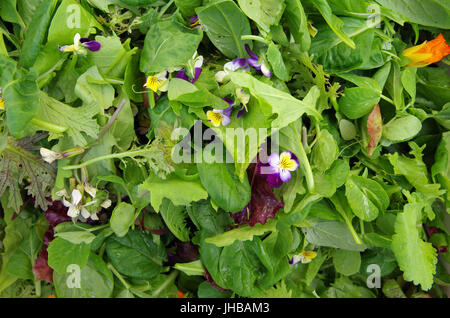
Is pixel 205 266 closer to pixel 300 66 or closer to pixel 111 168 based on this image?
pixel 111 168

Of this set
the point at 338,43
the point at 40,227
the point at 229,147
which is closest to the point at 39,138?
the point at 40,227

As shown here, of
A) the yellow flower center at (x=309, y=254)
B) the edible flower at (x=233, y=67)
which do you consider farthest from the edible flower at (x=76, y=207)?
the yellow flower center at (x=309, y=254)

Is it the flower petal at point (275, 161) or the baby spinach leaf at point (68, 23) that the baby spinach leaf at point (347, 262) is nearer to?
the flower petal at point (275, 161)

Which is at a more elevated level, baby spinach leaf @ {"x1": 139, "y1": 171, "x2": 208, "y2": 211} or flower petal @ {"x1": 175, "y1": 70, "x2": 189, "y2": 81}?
flower petal @ {"x1": 175, "y1": 70, "x2": 189, "y2": 81}

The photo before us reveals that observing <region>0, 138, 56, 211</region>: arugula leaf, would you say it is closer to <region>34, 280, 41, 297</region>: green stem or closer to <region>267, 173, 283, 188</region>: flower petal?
<region>34, 280, 41, 297</region>: green stem

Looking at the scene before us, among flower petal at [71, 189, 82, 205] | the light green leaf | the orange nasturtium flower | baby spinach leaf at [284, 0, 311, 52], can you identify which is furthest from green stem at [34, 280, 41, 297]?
the orange nasturtium flower

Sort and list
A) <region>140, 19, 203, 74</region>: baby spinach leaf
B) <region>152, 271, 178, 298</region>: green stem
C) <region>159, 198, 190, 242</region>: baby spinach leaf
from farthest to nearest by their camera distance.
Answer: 1. <region>152, 271, 178, 298</region>: green stem
2. <region>159, 198, 190, 242</region>: baby spinach leaf
3. <region>140, 19, 203, 74</region>: baby spinach leaf
